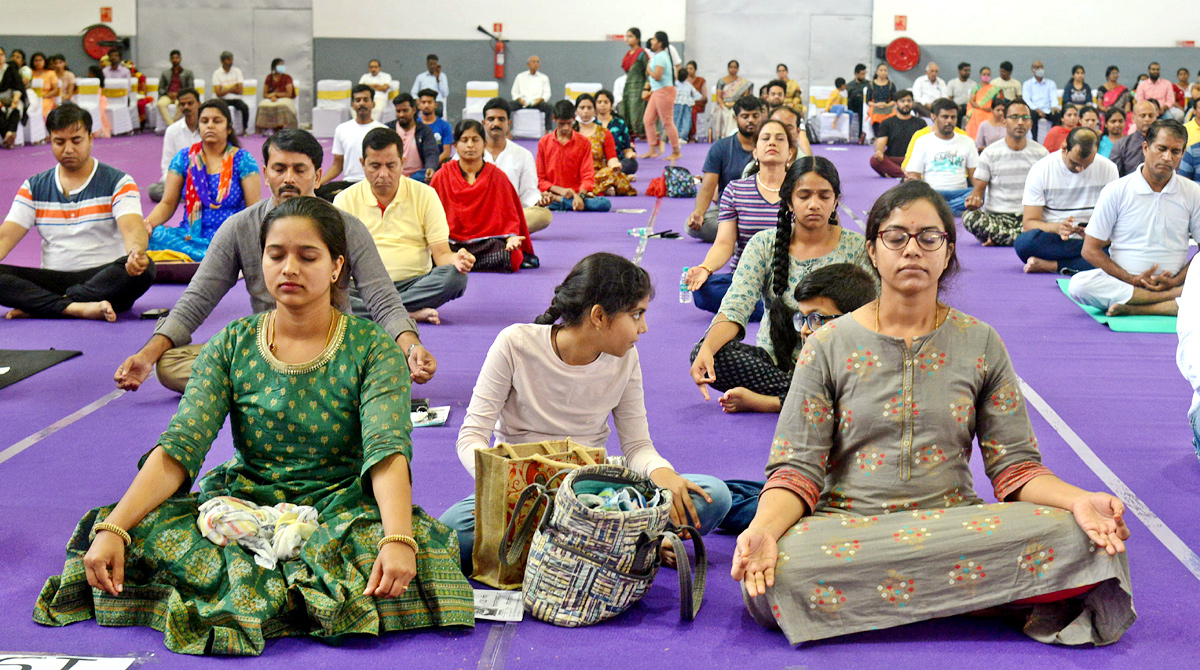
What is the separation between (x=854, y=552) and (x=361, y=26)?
68.8 ft

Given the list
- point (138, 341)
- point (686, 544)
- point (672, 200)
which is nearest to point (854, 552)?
point (686, 544)

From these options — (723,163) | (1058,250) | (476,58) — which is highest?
(476,58)

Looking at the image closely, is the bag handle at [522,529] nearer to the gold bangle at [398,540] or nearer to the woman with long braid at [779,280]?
the gold bangle at [398,540]

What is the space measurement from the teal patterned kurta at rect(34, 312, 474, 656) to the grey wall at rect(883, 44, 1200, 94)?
2014 cm

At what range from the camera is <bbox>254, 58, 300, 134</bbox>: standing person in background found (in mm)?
20188

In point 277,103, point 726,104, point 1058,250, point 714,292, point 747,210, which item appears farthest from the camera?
point 277,103

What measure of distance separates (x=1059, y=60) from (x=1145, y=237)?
1648cm

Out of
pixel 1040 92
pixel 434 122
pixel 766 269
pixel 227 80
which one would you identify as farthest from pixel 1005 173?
→ pixel 227 80

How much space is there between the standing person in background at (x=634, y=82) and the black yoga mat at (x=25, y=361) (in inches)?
485

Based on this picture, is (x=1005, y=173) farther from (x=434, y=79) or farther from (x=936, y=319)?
(x=434, y=79)

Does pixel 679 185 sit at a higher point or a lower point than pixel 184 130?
lower

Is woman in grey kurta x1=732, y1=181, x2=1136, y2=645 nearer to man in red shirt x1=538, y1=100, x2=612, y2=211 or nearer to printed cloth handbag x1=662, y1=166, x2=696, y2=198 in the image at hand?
man in red shirt x1=538, y1=100, x2=612, y2=211

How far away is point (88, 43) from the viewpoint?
21.6 m

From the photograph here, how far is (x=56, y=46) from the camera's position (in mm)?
21703
